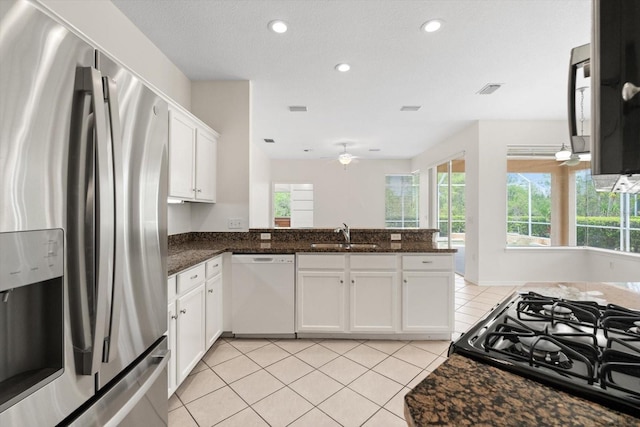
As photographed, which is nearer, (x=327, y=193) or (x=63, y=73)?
(x=63, y=73)

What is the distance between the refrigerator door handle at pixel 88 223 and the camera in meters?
0.81

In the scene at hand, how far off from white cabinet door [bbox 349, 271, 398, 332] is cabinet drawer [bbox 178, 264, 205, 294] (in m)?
1.30

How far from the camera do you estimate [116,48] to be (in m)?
2.11

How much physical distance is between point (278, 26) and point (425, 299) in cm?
266

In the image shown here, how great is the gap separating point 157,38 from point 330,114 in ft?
8.29

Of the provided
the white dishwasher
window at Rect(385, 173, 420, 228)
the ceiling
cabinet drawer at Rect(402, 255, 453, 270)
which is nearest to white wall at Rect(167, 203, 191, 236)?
the white dishwasher

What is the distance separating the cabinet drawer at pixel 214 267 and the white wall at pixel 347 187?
223 inches

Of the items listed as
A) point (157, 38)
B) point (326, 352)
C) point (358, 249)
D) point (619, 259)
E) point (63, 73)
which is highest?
point (157, 38)

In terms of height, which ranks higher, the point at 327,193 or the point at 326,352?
the point at 327,193

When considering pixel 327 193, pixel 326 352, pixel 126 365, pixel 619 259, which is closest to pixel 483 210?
pixel 619 259

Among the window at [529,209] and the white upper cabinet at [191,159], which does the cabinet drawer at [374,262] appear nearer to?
the white upper cabinet at [191,159]

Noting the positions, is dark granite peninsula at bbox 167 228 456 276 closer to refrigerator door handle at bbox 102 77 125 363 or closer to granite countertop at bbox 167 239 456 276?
granite countertop at bbox 167 239 456 276

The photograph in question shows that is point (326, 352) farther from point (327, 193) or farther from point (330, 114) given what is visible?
point (327, 193)

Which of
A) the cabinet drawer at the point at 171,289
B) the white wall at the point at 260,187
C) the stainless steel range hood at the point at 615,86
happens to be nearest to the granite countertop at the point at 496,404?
the stainless steel range hood at the point at 615,86
